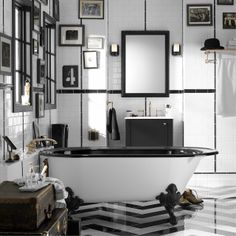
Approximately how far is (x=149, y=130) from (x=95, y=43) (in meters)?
1.63

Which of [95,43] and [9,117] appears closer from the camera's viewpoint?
[9,117]

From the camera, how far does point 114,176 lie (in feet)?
18.4

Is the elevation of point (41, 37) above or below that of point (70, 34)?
below

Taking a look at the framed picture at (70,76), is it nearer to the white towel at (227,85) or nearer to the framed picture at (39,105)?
the framed picture at (39,105)

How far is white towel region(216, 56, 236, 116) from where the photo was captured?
27.2 feet

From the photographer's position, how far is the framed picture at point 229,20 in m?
8.36

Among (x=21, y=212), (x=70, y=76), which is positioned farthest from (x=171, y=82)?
(x=21, y=212)

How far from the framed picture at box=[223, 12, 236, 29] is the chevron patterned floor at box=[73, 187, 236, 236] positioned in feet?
8.95

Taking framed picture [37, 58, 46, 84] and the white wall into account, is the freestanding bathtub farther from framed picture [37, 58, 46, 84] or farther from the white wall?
framed picture [37, 58, 46, 84]

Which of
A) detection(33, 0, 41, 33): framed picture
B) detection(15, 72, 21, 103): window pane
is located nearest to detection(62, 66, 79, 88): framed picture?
detection(33, 0, 41, 33): framed picture

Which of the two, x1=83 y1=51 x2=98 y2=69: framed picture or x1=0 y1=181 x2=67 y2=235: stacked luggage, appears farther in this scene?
x1=83 y1=51 x2=98 y2=69: framed picture

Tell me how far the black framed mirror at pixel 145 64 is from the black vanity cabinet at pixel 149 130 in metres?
0.52

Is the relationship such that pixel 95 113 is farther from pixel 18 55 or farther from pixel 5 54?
pixel 5 54

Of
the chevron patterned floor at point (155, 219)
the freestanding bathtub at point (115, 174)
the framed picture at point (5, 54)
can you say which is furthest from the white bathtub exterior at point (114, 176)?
the framed picture at point (5, 54)
